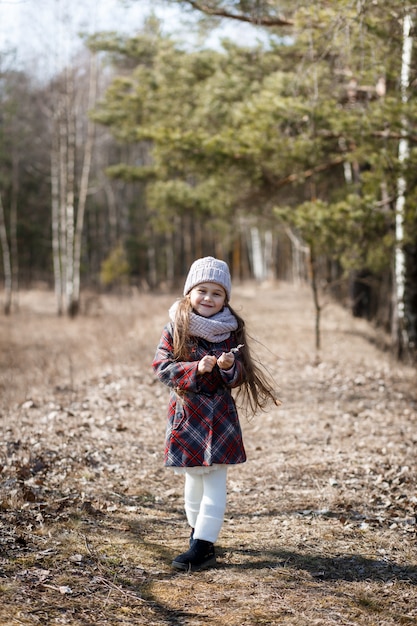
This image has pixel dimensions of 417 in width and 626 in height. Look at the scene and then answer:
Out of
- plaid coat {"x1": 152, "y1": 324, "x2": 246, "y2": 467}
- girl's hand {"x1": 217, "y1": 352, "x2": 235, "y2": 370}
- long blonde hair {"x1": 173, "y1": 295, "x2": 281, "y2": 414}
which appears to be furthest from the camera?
long blonde hair {"x1": 173, "y1": 295, "x2": 281, "y2": 414}

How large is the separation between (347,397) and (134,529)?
498 cm

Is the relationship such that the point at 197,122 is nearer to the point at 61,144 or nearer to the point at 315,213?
the point at 315,213

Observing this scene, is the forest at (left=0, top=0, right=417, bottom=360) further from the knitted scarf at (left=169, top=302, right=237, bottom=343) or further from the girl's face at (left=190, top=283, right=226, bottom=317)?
the knitted scarf at (left=169, top=302, right=237, bottom=343)

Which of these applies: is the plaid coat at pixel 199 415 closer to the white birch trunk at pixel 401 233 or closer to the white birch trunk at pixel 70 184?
the white birch trunk at pixel 401 233

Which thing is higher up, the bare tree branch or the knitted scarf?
the bare tree branch

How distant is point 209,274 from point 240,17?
5.82 metres

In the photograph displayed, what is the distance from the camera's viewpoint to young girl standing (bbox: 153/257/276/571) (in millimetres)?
3697

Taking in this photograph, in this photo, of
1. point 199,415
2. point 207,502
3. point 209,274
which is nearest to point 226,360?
point 199,415

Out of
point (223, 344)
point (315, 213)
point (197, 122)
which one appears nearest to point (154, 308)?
point (197, 122)

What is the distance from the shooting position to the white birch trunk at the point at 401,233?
923 cm

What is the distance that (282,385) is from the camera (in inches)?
369

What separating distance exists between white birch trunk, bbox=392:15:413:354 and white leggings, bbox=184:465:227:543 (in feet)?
21.4

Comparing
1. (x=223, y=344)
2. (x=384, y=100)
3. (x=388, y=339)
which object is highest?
(x=384, y=100)

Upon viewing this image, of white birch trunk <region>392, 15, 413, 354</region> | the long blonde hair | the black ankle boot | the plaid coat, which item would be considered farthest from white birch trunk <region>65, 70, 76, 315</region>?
the black ankle boot
